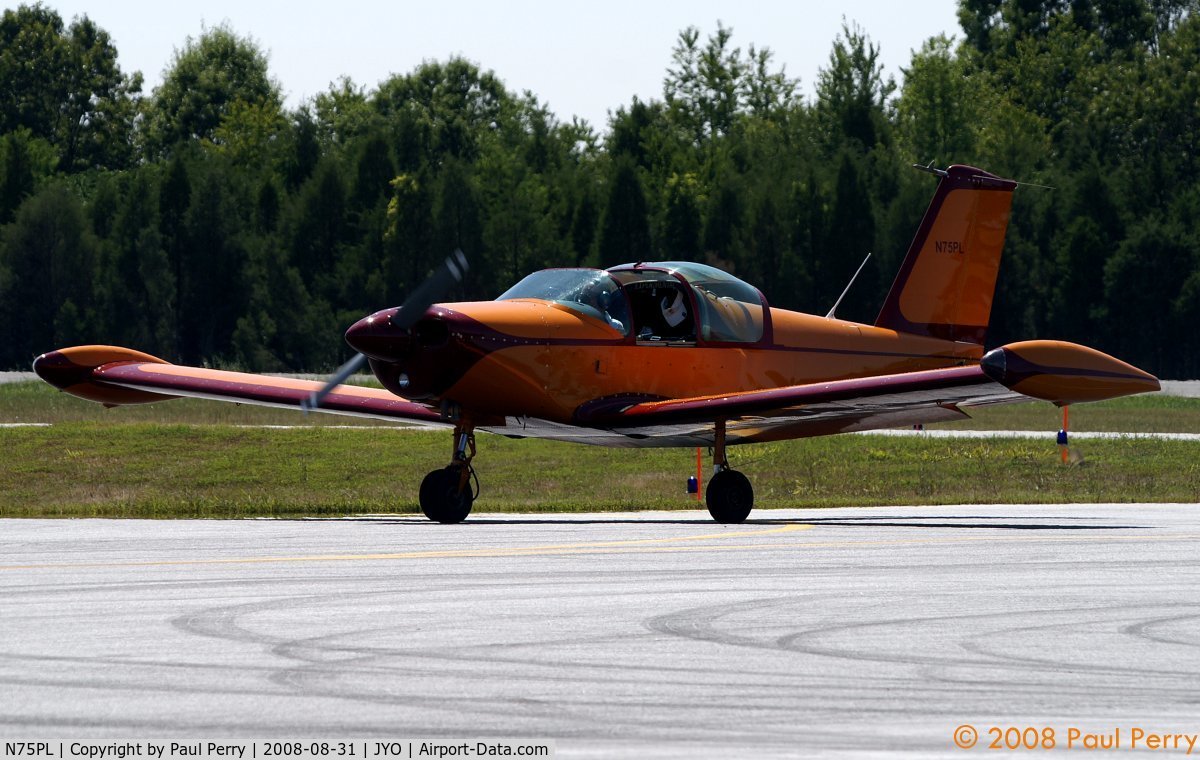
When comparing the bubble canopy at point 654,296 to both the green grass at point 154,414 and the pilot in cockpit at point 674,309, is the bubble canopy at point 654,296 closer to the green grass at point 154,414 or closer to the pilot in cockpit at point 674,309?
the pilot in cockpit at point 674,309

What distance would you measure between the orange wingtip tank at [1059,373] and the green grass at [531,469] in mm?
7849

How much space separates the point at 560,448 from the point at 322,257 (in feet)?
159

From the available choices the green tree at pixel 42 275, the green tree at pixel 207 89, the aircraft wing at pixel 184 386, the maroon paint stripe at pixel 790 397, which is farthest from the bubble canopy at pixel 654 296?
the green tree at pixel 207 89

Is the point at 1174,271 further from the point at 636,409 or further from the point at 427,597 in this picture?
the point at 427,597

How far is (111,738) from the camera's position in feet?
21.7

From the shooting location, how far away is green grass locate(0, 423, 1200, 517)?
2847 centimetres

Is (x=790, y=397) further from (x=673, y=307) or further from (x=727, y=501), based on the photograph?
(x=673, y=307)

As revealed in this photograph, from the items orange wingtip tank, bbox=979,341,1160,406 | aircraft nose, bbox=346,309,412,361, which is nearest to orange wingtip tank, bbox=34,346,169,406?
aircraft nose, bbox=346,309,412,361

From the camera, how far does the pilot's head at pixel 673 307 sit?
20.9 meters

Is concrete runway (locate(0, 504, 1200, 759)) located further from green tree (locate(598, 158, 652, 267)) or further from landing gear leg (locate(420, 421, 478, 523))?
green tree (locate(598, 158, 652, 267))

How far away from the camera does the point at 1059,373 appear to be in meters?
17.0

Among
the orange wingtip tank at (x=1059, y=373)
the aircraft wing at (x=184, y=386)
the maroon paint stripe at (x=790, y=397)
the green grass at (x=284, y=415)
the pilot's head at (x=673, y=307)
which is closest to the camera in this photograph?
the orange wingtip tank at (x=1059, y=373)

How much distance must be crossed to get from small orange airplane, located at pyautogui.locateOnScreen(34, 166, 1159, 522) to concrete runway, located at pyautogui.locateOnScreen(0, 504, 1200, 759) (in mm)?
3065

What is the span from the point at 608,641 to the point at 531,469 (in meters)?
22.8
